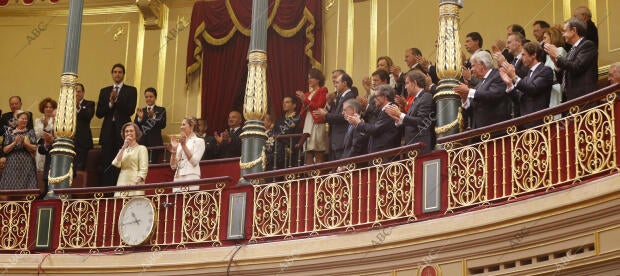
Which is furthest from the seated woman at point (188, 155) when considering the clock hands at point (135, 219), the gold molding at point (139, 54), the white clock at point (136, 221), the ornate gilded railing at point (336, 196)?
the gold molding at point (139, 54)

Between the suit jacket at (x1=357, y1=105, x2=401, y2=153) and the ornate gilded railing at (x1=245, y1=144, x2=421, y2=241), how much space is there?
15 centimetres

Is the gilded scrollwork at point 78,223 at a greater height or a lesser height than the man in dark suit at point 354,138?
lesser

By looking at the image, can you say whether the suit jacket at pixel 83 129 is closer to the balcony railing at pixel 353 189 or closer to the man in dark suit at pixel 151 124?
the man in dark suit at pixel 151 124

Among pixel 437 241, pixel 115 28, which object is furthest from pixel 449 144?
pixel 115 28

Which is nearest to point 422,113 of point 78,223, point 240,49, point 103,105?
point 78,223

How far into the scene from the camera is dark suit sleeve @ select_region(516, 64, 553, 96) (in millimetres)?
9273

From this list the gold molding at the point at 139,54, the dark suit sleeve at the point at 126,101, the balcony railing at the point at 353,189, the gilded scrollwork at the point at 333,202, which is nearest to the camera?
Answer: the balcony railing at the point at 353,189

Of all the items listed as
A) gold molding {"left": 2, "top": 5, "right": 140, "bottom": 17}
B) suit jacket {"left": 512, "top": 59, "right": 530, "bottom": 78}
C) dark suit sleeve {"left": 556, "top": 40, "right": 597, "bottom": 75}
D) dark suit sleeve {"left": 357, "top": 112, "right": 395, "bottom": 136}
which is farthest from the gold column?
gold molding {"left": 2, "top": 5, "right": 140, "bottom": 17}

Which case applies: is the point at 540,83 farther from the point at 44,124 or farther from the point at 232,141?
the point at 44,124

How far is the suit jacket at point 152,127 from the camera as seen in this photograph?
1396 centimetres

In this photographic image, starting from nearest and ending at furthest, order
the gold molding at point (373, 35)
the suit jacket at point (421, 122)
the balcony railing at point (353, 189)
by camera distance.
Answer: the balcony railing at point (353, 189) → the suit jacket at point (421, 122) → the gold molding at point (373, 35)

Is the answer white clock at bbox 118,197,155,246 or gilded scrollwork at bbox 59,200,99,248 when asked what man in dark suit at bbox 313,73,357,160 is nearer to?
white clock at bbox 118,197,155,246

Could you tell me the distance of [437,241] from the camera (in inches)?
374

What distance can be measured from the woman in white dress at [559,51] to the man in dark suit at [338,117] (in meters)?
2.34
